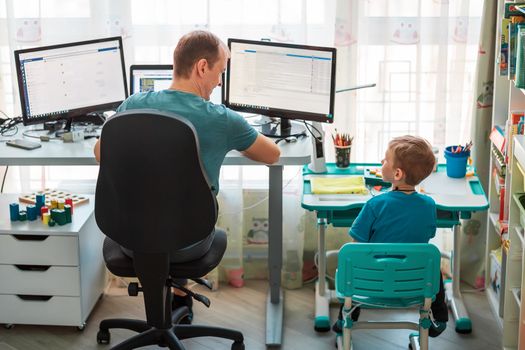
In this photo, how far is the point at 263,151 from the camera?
296 cm

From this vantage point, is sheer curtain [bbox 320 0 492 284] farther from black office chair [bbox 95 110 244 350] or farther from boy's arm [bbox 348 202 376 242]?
black office chair [bbox 95 110 244 350]

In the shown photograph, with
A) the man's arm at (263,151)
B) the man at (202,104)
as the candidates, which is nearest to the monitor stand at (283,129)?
the man's arm at (263,151)

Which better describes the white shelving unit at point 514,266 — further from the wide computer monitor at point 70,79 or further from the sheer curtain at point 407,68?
the wide computer monitor at point 70,79

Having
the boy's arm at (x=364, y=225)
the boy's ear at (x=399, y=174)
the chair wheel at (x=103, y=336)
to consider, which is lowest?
the chair wheel at (x=103, y=336)

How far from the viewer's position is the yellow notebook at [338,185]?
3.42 metres

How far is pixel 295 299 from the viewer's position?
3838 millimetres

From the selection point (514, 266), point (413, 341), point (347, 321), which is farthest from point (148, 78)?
point (514, 266)

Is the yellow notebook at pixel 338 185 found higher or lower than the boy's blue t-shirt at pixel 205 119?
lower

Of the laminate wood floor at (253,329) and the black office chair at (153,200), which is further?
the laminate wood floor at (253,329)

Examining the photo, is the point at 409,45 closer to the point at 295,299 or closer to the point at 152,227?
the point at 295,299

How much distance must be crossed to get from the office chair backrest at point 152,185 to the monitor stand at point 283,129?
32.4 inches

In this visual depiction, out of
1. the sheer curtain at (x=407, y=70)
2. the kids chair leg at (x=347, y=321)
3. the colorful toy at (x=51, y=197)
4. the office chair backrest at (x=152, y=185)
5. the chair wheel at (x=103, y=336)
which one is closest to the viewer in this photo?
the office chair backrest at (x=152, y=185)

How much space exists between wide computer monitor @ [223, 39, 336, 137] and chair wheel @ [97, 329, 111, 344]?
0.99 m

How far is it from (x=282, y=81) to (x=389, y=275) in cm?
106
